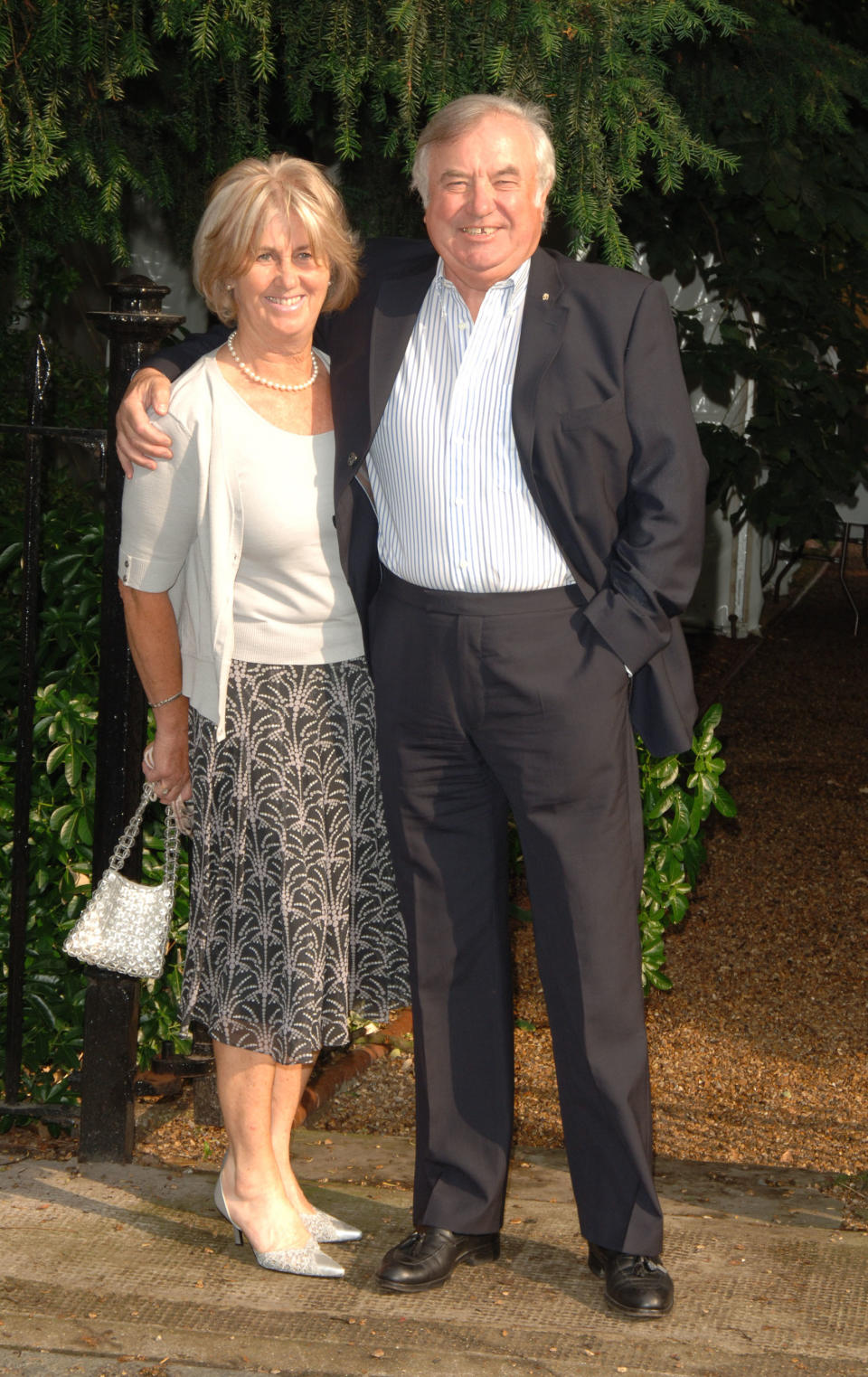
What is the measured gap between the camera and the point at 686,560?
283 centimetres

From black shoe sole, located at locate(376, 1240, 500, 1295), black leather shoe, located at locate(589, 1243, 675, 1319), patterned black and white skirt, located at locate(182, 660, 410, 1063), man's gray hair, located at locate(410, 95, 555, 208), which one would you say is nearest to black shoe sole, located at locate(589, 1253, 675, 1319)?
black leather shoe, located at locate(589, 1243, 675, 1319)

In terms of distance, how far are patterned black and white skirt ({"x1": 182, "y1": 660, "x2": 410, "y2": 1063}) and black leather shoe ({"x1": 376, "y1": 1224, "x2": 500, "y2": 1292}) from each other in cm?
41

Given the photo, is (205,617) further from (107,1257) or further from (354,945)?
(107,1257)

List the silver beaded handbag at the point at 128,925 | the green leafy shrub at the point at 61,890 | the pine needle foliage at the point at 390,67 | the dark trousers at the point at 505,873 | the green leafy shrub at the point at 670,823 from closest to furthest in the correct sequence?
the dark trousers at the point at 505,873 → the silver beaded handbag at the point at 128,925 → the pine needle foliage at the point at 390,67 → the green leafy shrub at the point at 61,890 → the green leafy shrub at the point at 670,823

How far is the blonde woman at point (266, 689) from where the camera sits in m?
2.78

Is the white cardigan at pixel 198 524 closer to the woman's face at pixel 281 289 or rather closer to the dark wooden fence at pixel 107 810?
the woman's face at pixel 281 289

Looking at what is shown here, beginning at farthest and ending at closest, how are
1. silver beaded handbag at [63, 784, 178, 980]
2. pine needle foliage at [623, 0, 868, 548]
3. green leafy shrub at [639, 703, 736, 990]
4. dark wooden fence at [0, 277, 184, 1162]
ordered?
1. pine needle foliage at [623, 0, 868, 548]
2. green leafy shrub at [639, 703, 736, 990]
3. dark wooden fence at [0, 277, 184, 1162]
4. silver beaded handbag at [63, 784, 178, 980]

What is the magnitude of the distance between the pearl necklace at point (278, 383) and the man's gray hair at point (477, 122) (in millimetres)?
370

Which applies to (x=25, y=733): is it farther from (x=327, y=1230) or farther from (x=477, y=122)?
(x=477, y=122)

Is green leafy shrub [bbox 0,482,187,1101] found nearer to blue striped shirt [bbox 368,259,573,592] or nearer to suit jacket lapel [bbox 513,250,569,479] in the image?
→ blue striped shirt [bbox 368,259,573,592]

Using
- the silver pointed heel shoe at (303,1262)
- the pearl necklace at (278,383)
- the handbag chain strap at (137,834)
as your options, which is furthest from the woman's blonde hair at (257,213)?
the silver pointed heel shoe at (303,1262)

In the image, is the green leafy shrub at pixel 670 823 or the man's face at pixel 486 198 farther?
the green leafy shrub at pixel 670 823

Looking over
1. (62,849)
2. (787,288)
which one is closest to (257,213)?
(62,849)

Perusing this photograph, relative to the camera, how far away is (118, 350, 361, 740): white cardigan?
2779 millimetres
